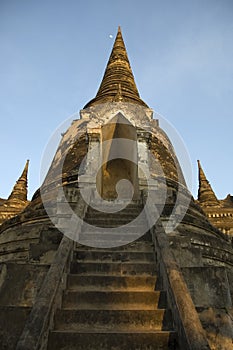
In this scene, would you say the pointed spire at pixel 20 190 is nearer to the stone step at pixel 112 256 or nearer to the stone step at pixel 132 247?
the stone step at pixel 132 247

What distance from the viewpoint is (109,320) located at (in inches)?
120

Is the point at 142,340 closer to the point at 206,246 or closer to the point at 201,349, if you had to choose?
the point at 201,349

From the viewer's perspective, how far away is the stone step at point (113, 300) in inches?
130

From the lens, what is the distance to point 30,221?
6805 mm

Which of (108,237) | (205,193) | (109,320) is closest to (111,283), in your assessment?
(109,320)

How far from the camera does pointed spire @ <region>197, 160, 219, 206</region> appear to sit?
14.2m

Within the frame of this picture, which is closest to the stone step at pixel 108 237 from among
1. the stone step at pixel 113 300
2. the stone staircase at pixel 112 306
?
the stone staircase at pixel 112 306

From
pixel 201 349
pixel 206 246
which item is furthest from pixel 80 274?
pixel 206 246

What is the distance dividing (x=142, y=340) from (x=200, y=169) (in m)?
15.4

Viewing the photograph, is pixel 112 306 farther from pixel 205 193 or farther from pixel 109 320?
pixel 205 193

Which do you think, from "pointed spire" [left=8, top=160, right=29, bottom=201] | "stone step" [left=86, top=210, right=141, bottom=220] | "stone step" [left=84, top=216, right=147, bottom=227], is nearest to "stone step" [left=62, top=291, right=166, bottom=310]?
"stone step" [left=84, top=216, right=147, bottom=227]

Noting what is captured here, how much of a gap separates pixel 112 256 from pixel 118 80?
11432 mm

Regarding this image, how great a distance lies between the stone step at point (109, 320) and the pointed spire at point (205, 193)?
11527 mm

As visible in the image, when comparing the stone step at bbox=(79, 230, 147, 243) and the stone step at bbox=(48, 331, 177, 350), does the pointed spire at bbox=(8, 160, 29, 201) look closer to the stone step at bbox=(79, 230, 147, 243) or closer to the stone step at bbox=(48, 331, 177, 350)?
the stone step at bbox=(79, 230, 147, 243)
